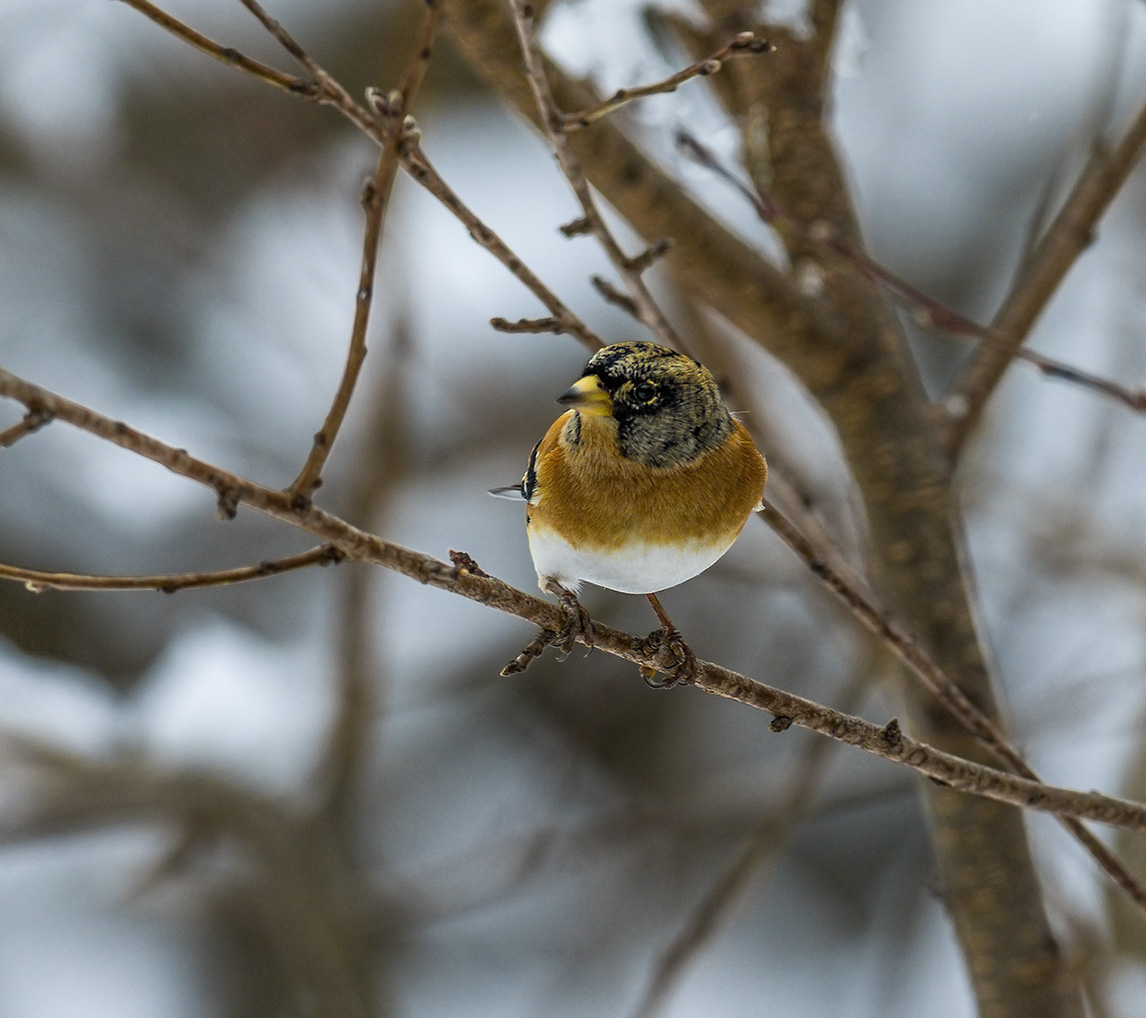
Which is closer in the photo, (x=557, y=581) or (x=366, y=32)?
(x=557, y=581)

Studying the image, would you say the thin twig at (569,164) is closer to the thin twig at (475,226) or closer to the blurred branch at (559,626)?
the thin twig at (475,226)

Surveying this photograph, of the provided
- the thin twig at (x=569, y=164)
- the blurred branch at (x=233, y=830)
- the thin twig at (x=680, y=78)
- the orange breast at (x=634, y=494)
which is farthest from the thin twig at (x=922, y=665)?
the blurred branch at (x=233, y=830)

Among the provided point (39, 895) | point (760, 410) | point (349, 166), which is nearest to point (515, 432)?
point (760, 410)

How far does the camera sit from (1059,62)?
5.09 metres

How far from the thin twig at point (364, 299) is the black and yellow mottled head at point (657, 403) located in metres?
0.57

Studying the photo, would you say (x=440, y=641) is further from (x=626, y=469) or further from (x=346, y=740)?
(x=626, y=469)

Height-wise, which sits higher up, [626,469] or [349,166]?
[349,166]

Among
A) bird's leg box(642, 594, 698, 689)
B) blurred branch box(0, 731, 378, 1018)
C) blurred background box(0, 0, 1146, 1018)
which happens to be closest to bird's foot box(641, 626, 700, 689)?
bird's leg box(642, 594, 698, 689)

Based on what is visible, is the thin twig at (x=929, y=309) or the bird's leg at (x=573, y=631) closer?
the bird's leg at (x=573, y=631)

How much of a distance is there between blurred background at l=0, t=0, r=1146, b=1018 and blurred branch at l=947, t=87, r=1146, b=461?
3.04ft

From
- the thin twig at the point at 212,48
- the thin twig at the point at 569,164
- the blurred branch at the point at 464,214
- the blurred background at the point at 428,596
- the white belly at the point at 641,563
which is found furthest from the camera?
the blurred background at the point at 428,596

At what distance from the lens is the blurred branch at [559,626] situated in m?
0.77

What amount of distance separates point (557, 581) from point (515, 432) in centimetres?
221

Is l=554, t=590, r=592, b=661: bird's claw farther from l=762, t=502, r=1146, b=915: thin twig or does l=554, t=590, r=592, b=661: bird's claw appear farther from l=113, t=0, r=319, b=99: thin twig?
l=113, t=0, r=319, b=99: thin twig
